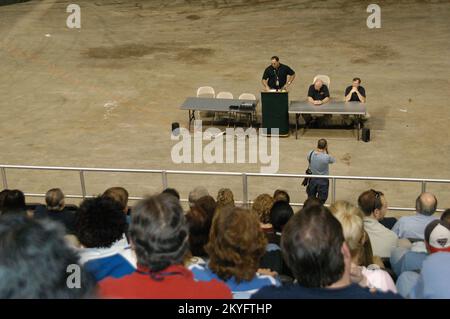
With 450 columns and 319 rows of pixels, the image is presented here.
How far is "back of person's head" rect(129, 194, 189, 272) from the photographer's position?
377 cm

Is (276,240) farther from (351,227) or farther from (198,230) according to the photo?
(351,227)

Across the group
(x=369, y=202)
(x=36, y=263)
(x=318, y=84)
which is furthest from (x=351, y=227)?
(x=318, y=84)

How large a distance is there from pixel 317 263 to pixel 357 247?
191cm

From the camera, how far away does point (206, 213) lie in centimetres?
654

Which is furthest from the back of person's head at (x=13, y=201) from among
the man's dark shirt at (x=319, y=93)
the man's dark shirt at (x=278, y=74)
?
the man's dark shirt at (x=319, y=93)

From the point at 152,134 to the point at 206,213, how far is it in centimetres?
944

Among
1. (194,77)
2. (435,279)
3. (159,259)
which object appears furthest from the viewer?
(194,77)

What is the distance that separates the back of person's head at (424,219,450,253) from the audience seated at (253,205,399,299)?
206 cm

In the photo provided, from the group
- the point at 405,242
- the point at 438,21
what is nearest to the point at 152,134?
the point at 405,242

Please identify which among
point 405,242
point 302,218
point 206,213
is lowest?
point 405,242

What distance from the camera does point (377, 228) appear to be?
7488mm

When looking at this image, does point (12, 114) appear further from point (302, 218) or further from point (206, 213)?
point (302, 218)

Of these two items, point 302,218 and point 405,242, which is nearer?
point 302,218

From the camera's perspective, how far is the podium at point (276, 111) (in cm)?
1536
